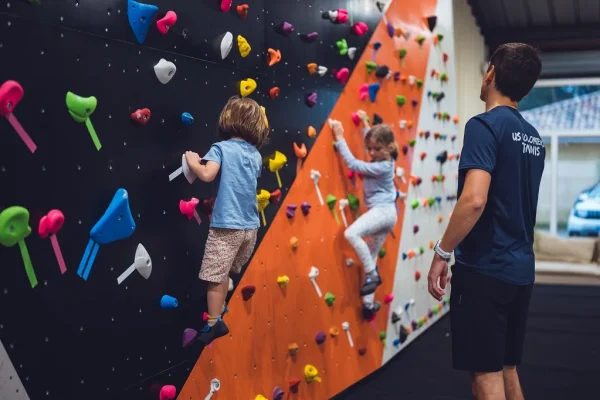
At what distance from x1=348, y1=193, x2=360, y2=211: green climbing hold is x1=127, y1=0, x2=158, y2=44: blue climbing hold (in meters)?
1.62

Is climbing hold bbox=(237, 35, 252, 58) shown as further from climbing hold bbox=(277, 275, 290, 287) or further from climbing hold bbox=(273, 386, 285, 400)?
climbing hold bbox=(273, 386, 285, 400)

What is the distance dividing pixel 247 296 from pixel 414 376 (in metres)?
1.64

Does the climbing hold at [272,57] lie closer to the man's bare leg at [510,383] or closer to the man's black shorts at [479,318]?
the man's black shorts at [479,318]

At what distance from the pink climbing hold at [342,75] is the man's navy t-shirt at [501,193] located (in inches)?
51.4

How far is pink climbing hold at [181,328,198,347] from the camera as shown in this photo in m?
2.23

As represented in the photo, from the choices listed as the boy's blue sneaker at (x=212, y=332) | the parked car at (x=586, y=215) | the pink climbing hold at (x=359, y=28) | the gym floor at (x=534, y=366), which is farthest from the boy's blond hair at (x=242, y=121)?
the parked car at (x=586, y=215)

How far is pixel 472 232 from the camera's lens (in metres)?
2.06

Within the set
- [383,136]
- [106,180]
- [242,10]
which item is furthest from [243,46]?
[383,136]

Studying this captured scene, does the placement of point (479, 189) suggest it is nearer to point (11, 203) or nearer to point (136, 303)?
point (136, 303)

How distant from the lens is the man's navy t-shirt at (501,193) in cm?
199

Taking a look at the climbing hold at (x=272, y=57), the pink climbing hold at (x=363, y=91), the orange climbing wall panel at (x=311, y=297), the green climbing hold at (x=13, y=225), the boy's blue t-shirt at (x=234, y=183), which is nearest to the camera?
the green climbing hold at (x=13, y=225)

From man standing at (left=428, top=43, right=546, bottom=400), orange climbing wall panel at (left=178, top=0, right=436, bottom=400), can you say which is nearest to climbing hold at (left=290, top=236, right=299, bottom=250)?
orange climbing wall panel at (left=178, top=0, right=436, bottom=400)

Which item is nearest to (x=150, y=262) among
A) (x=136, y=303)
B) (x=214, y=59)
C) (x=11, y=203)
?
(x=136, y=303)

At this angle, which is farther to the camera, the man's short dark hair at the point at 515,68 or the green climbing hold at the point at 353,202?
the green climbing hold at the point at 353,202
